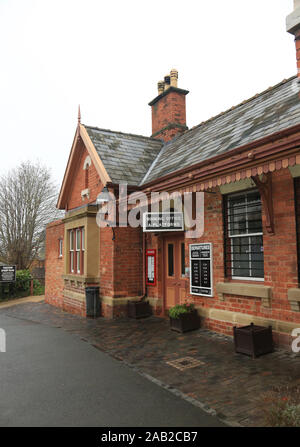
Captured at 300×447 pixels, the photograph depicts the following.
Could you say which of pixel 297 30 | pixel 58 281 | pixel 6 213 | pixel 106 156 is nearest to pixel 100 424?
pixel 297 30

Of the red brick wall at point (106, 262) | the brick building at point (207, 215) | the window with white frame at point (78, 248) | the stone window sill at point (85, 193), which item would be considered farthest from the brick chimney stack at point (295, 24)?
the window with white frame at point (78, 248)

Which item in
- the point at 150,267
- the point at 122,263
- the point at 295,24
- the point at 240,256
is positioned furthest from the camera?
the point at 122,263

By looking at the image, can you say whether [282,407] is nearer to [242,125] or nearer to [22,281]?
[242,125]

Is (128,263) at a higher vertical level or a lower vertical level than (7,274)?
higher

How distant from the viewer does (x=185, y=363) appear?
18.6 feet

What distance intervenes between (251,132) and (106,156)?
18.9 feet

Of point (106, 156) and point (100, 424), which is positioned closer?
point (100, 424)

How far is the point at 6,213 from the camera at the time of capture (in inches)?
1003

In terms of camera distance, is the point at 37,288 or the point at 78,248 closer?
the point at 78,248

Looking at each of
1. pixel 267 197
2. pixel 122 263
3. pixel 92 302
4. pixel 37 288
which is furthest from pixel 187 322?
pixel 37 288

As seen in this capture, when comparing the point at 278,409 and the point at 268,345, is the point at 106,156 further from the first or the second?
the point at 278,409

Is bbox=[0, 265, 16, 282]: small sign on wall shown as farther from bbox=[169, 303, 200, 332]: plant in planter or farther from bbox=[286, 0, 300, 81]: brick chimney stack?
bbox=[286, 0, 300, 81]: brick chimney stack

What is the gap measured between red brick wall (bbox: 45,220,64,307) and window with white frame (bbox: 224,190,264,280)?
31.8 feet

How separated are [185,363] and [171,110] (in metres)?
10.7
